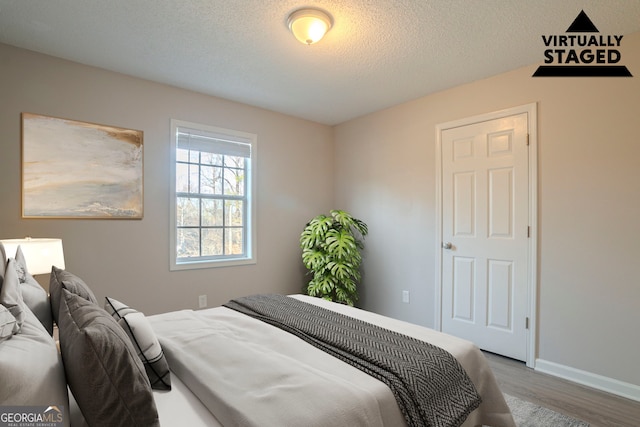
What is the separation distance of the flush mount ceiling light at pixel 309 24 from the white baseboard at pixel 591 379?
3.04m

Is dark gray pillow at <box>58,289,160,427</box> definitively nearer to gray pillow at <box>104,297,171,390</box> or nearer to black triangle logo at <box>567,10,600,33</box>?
gray pillow at <box>104,297,171,390</box>

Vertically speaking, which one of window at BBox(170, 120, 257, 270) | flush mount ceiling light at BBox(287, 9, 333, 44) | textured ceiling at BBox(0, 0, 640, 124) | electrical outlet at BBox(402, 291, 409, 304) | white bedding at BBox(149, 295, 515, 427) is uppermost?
textured ceiling at BBox(0, 0, 640, 124)

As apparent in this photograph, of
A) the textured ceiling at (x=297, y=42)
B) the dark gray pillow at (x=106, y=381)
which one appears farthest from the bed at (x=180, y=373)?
the textured ceiling at (x=297, y=42)

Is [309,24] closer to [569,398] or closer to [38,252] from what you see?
[38,252]

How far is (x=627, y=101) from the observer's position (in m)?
2.34

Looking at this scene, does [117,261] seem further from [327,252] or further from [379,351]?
[379,351]

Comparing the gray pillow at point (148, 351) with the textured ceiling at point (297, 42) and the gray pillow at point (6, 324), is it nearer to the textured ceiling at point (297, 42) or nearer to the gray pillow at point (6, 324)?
the gray pillow at point (6, 324)

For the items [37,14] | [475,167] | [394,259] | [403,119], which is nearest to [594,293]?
[475,167]

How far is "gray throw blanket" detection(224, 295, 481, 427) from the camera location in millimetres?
1198

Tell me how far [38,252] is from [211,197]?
1702mm

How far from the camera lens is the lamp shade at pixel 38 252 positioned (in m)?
1.98

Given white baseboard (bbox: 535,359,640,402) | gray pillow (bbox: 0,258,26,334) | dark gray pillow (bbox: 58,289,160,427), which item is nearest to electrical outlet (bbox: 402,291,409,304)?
white baseboard (bbox: 535,359,640,402)

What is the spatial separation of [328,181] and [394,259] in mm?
1431

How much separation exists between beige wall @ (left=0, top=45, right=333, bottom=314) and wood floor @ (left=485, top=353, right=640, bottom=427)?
2.45 meters
